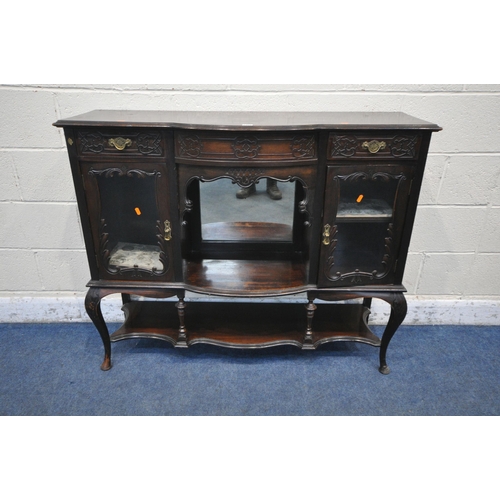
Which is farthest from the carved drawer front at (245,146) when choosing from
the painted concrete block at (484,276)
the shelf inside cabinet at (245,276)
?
the painted concrete block at (484,276)

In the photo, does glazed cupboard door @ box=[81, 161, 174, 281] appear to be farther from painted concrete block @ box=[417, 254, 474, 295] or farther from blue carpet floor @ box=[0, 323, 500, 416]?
painted concrete block @ box=[417, 254, 474, 295]

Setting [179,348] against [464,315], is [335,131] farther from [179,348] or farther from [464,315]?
[464,315]

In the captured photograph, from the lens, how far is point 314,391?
175 centimetres

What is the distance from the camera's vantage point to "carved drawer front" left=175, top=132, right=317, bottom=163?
1.36m

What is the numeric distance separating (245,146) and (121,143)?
455 millimetres

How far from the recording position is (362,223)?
1533 mm

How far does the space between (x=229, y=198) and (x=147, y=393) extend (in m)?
0.96

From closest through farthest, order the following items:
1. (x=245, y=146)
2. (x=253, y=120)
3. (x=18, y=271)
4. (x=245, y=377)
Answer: (x=245, y=146) < (x=253, y=120) < (x=245, y=377) < (x=18, y=271)

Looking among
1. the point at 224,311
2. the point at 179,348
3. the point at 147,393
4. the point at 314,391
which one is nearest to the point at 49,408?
the point at 147,393

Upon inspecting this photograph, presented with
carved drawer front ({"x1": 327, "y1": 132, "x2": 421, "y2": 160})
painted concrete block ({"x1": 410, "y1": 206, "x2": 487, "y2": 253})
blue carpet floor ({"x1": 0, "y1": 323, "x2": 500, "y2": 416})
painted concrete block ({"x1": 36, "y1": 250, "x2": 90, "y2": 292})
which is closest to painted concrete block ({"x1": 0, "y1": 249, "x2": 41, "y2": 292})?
painted concrete block ({"x1": 36, "y1": 250, "x2": 90, "y2": 292})

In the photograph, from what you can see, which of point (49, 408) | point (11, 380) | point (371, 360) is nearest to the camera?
point (49, 408)

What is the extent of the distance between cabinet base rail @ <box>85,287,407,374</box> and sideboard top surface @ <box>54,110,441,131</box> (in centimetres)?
69

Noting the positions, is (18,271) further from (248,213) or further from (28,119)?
(248,213)

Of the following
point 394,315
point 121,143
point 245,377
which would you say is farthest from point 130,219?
point 394,315
